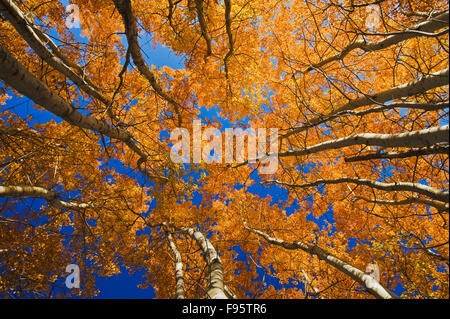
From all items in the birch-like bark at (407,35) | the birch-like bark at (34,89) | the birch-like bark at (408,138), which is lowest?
the birch-like bark at (408,138)

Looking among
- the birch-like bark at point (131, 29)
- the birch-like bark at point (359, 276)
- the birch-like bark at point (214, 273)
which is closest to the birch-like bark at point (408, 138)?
the birch-like bark at point (359, 276)

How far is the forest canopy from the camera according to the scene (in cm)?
331

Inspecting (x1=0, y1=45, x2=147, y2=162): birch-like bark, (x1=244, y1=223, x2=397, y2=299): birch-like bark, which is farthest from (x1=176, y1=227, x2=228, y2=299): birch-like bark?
(x1=0, y1=45, x2=147, y2=162): birch-like bark

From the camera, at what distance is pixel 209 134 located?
7.38m

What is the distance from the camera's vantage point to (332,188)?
7.13 meters

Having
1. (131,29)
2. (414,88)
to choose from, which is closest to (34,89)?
(131,29)

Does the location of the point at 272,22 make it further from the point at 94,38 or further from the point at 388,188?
the point at 388,188

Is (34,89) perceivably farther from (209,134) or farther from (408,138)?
(209,134)

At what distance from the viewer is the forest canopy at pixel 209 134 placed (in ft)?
10.9

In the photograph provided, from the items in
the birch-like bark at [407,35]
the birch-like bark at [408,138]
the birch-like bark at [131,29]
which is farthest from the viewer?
the birch-like bark at [131,29]

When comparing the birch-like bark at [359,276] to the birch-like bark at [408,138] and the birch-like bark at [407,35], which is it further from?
the birch-like bark at [407,35]

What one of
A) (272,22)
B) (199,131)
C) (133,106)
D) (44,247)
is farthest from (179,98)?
(44,247)

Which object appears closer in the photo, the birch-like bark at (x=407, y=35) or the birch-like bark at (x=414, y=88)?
the birch-like bark at (x=414, y=88)
